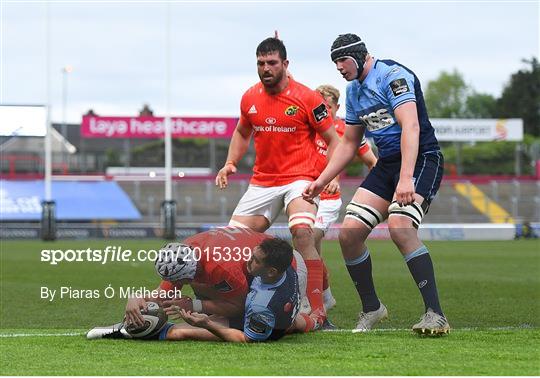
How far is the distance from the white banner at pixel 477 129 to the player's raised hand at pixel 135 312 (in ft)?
146

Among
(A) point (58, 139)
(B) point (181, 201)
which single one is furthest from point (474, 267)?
(A) point (58, 139)

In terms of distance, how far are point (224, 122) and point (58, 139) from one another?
23721 millimetres

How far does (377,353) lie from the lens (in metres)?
6.64

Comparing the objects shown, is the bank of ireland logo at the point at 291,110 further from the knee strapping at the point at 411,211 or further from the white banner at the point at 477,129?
the white banner at the point at 477,129

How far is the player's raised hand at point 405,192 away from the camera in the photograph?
751 centimetres

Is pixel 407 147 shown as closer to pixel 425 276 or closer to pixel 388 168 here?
pixel 388 168

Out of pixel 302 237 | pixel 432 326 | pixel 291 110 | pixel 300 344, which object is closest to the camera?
pixel 300 344

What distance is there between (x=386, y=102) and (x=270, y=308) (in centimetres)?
184

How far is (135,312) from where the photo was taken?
7562 millimetres

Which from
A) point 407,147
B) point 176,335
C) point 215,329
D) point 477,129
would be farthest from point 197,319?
point 477,129

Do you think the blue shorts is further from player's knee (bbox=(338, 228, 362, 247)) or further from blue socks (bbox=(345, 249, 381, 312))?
blue socks (bbox=(345, 249, 381, 312))

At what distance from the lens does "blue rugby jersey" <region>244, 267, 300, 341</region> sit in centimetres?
729

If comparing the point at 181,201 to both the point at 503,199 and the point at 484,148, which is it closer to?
the point at 503,199

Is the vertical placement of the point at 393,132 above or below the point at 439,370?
above
